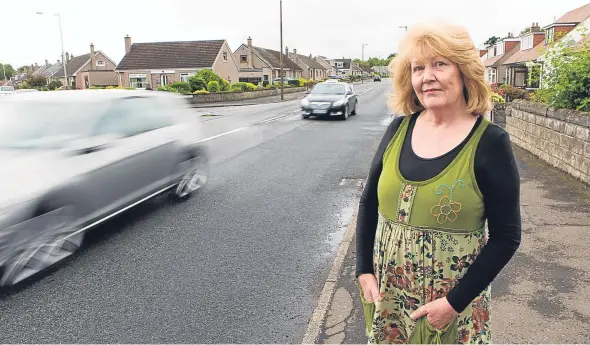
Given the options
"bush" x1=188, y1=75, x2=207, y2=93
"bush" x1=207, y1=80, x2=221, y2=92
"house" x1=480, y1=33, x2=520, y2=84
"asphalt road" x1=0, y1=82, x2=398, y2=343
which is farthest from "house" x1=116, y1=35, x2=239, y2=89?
"asphalt road" x1=0, y1=82, x2=398, y2=343

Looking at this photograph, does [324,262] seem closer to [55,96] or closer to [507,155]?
[507,155]

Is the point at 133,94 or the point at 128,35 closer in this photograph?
the point at 133,94

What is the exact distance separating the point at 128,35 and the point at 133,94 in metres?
57.4

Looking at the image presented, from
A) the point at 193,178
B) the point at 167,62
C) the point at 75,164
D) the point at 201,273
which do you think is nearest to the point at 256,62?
the point at 167,62

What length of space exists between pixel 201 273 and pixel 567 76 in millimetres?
6921

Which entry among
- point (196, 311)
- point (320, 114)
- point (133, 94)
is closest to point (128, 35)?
point (320, 114)

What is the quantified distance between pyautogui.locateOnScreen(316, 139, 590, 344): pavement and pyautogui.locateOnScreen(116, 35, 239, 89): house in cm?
5188

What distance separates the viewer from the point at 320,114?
2052 cm

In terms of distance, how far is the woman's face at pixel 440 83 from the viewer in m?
1.89

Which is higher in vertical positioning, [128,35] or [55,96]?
[128,35]

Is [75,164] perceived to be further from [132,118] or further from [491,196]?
[491,196]

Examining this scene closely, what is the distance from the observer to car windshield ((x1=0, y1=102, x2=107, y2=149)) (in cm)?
521

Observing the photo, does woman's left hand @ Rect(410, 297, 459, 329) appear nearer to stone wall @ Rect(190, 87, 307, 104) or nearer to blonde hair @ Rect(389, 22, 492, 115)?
blonde hair @ Rect(389, 22, 492, 115)

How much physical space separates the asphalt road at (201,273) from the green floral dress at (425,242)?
5.19 feet
